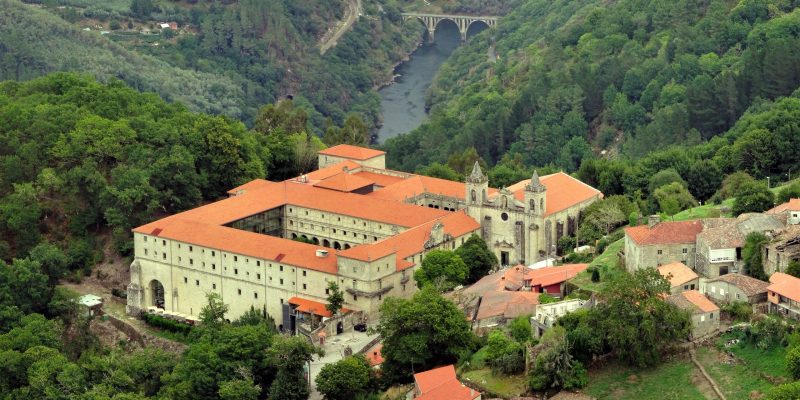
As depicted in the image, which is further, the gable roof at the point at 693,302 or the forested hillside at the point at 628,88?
the forested hillside at the point at 628,88

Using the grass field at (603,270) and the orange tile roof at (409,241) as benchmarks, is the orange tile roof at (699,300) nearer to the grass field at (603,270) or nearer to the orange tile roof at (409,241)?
the grass field at (603,270)

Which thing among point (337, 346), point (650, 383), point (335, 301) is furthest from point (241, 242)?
point (650, 383)

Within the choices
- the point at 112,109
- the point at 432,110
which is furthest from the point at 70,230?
the point at 432,110

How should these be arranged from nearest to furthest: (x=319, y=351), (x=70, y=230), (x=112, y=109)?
(x=319, y=351) → (x=70, y=230) → (x=112, y=109)

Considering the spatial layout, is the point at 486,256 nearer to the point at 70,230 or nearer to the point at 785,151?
the point at 785,151

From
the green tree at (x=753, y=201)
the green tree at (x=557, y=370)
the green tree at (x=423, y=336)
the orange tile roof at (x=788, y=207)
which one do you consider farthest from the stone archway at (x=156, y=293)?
the orange tile roof at (x=788, y=207)

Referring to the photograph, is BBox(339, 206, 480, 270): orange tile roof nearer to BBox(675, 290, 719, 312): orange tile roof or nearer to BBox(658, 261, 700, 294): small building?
BBox(658, 261, 700, 294): small building

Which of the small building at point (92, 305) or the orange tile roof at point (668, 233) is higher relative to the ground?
the orange tile roof at point (668, 233)
